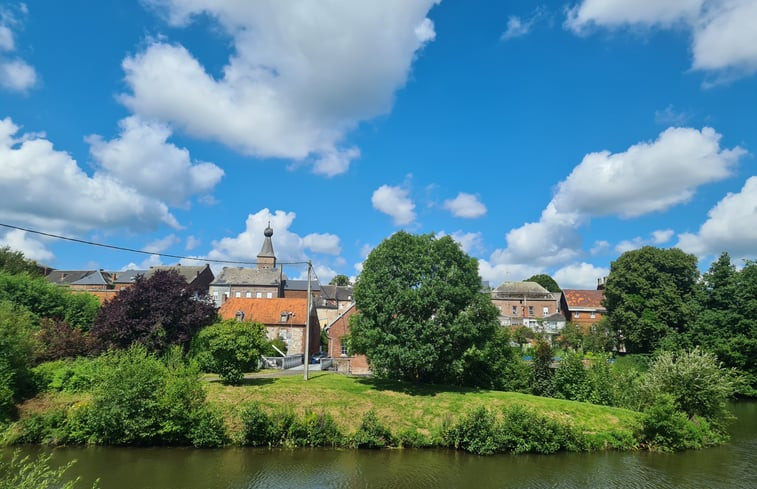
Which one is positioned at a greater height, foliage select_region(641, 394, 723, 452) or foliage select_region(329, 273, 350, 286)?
foliage select_region(329, 273, 350, 286)

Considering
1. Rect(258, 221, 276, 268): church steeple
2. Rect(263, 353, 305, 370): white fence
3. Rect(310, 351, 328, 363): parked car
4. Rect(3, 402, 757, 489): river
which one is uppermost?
Rect(258, 221, 276, 268): church steeple

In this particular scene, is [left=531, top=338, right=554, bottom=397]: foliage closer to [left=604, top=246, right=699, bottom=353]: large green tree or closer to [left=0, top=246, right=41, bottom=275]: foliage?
[left=604, top=246, right=699, bottom=353]: large green tree

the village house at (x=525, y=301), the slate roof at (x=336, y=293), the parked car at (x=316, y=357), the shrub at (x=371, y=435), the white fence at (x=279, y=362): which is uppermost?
the slate roof at (x=336, y=293)

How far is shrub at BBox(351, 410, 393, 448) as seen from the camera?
2200 centimetres

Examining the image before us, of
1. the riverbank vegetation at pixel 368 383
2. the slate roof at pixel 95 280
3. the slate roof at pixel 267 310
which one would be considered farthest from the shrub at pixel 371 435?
the slate roof at pixel 95 280

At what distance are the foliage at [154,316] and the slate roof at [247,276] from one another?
52.6m

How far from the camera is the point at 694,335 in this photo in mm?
41250

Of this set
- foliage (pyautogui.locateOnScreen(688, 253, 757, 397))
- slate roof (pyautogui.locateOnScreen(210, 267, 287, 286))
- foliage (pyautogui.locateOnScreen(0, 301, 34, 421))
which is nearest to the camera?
foliage (pyautogui.locateOnScreen(0, 301, 34, 421))

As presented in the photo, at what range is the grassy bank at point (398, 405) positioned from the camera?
23.3 m

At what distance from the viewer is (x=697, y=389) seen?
25.0 m

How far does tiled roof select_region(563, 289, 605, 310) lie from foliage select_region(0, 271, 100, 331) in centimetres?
6302

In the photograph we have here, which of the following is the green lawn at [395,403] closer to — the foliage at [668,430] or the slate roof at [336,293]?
the foliage at [668,430]

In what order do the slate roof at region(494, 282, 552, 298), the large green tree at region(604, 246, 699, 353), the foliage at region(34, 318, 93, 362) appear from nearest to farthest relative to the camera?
the foliage at region(34, 318, 93, 362)
the large green tree at region(604, 246, 699, 353)
the slate roof at region(494, 282, 552, 298)

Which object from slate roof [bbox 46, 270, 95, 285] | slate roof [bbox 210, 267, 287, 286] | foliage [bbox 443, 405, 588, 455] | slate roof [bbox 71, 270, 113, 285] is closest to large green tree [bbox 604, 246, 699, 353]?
foliage [bbox 443, 405, 588, 455]
